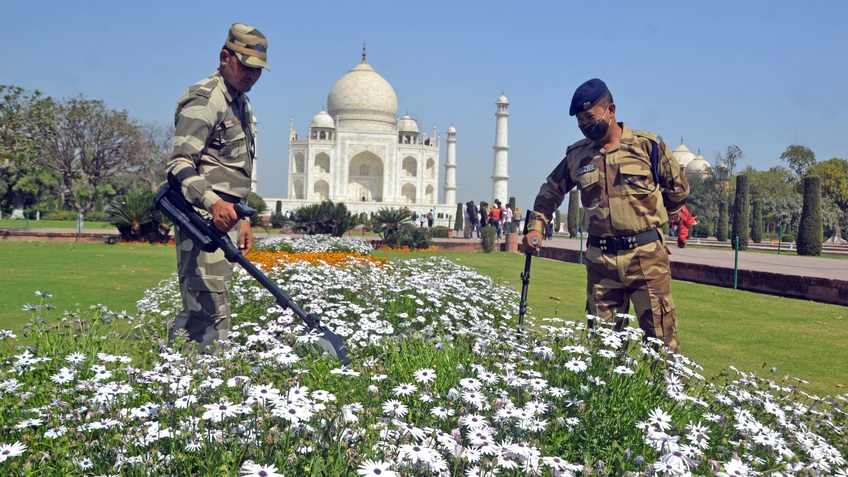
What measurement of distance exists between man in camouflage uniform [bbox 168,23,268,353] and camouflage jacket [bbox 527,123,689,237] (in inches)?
68.0

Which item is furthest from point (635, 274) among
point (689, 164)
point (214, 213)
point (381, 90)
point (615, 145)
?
point (689, 164)

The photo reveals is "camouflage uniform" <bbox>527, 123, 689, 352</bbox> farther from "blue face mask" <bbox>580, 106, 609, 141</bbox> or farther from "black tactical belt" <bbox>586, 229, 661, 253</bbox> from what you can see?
"blue face mask" <bbox>580, 106, 609, 141</bbox>

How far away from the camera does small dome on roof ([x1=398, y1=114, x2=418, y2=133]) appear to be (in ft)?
200

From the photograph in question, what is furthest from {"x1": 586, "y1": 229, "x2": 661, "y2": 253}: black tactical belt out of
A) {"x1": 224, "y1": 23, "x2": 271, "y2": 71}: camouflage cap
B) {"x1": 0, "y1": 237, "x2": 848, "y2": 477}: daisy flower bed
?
{"x1": 224, "y1": 23, "x2": 271, "y2": 71}: camouflage cap

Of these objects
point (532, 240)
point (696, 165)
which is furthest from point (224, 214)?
point (696, 165)

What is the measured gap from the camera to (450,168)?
60.7 m

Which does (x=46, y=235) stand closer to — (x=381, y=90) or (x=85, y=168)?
(x=85, y=168)

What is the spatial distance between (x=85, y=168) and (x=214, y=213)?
114 ft

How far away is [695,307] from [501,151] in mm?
45688

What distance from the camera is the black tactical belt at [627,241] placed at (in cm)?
383

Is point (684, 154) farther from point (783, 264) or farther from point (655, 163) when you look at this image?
point (655, 163)

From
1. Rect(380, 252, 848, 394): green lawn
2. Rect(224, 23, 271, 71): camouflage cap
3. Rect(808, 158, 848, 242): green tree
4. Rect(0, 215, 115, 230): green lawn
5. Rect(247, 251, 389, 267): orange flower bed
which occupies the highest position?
Rect(808, 158, 848, 242): green tree

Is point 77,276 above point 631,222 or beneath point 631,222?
beneath

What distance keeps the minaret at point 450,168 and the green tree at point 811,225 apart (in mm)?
40160
